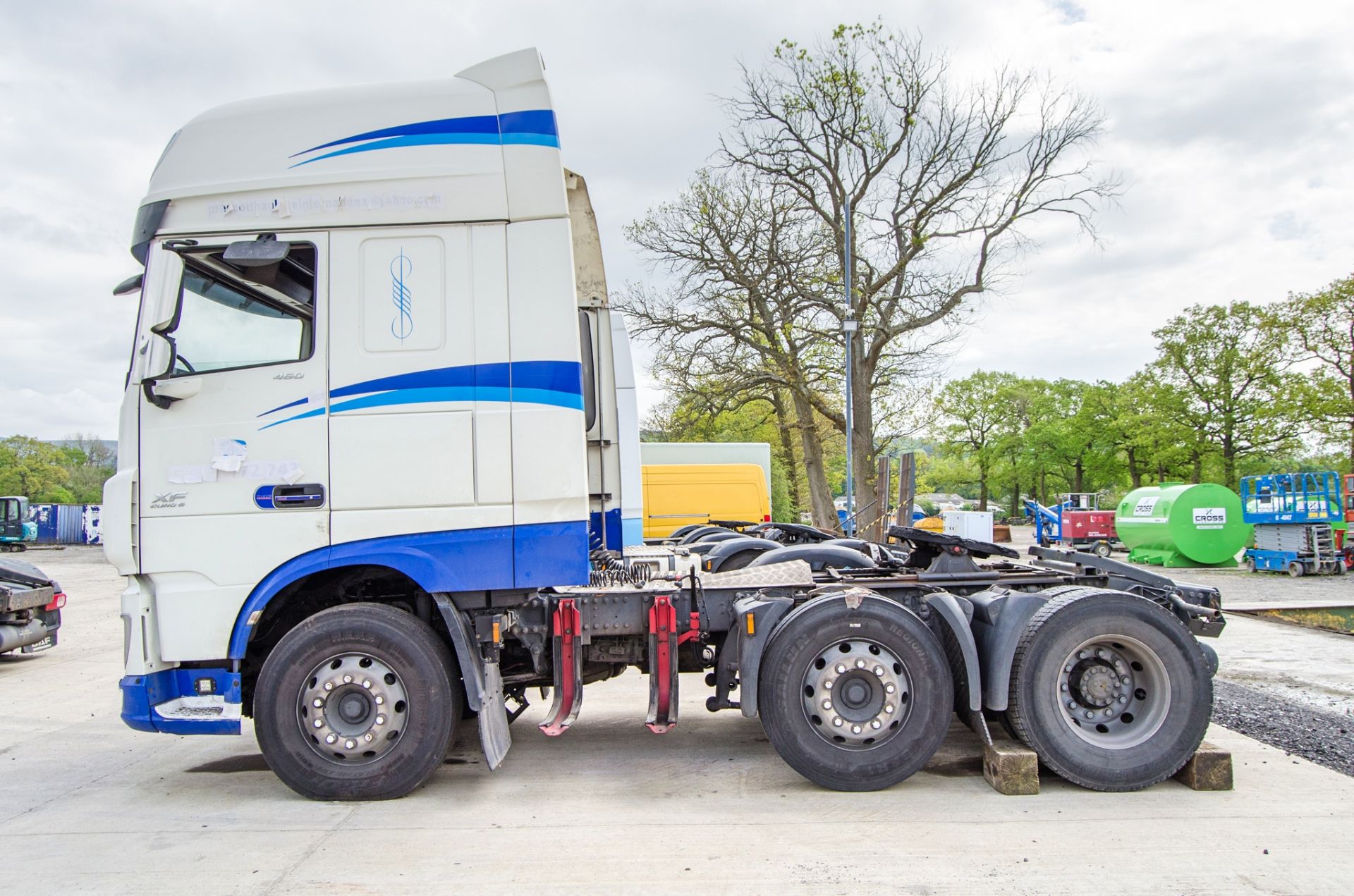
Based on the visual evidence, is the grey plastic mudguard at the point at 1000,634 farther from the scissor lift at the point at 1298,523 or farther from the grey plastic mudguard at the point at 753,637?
the scissor lift at the point at 1298,523

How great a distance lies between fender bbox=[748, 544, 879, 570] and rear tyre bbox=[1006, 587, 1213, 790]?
148 cm

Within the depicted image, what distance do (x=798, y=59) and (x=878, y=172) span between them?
3.90 m

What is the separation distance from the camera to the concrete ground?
365cm

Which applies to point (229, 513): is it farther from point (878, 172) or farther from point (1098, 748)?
point (878, 172)

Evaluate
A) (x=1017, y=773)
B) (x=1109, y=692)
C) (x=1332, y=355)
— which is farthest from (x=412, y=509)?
(x=1332, y=355)

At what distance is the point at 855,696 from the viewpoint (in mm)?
4711

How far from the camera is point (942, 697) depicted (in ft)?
15.4

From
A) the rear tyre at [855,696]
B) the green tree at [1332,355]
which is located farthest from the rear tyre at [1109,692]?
the green tree at [1332,355]

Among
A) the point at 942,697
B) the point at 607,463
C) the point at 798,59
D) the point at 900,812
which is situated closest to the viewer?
the point at 900,812

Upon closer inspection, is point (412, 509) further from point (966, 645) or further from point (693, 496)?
point (693, 496)

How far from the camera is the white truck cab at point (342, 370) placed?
180 inches

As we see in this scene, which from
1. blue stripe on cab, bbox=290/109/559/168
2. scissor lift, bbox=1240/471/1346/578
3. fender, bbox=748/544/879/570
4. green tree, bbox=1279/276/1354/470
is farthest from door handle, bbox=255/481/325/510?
green tree, bbox=1279/276/1354/470

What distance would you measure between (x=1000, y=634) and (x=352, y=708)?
3600mm

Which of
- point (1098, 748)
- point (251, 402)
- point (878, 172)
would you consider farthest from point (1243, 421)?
point (251, 402)
